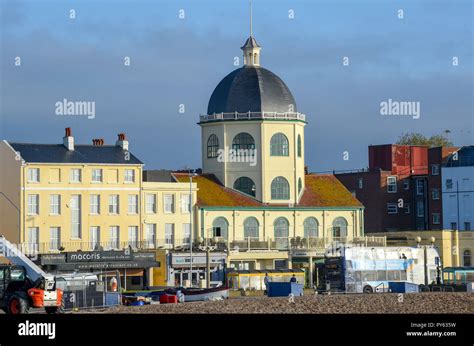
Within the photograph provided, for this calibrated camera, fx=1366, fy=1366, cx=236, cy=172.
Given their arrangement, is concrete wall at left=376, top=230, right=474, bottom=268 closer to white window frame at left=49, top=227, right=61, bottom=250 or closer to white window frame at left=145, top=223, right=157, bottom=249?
white window frame at left=145, top=223, right=157, bottom=249

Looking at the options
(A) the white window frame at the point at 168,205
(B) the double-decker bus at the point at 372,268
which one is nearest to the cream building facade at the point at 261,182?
(A) the white window frame at the point at 168,205

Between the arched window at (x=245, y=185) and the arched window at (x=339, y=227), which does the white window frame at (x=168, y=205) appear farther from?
the arched window at (x=339, y=227)

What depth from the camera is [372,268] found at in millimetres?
87188

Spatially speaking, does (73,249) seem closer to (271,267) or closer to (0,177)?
(0,177)

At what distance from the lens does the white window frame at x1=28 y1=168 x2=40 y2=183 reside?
91.6m

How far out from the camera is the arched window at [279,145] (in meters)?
102

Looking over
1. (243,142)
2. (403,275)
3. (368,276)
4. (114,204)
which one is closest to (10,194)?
(114,204)

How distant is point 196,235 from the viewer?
98188 millimetres

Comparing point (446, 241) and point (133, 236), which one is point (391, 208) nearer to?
point (446, 241)

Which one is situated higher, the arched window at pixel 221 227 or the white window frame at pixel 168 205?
the white window frame at pixel 168 205

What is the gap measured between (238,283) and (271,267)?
8543 millimetres

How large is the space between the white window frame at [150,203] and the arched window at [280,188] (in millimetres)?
10515
